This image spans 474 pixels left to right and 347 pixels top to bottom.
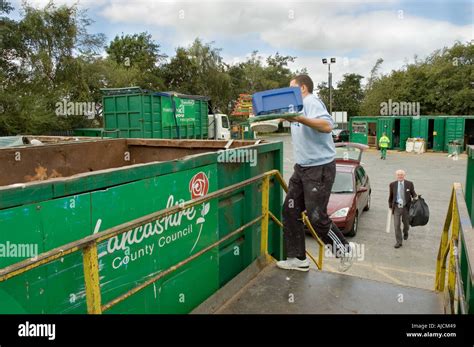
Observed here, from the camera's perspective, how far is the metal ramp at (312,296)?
133 inches

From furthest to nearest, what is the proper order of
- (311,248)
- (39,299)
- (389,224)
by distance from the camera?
(389,224) → (311,248) → (39,299)

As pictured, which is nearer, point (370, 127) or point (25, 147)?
point (25, 147)

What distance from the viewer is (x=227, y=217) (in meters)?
3.75

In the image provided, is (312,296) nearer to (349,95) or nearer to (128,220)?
(128,220)

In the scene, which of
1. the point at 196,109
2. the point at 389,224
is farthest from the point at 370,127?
the point at 389,224

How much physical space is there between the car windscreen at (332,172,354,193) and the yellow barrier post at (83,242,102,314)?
839 cm

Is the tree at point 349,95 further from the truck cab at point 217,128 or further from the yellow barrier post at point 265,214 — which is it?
the yellow barrier post at point 265,214

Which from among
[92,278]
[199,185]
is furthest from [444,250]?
[92,278]

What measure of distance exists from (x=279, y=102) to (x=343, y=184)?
728 cm

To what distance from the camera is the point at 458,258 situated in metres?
3.22

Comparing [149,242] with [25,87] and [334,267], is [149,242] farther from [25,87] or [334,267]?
[25,87]

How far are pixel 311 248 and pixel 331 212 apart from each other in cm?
98

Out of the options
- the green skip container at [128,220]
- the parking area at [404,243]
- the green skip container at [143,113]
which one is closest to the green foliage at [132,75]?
the green skip container at [143,113]

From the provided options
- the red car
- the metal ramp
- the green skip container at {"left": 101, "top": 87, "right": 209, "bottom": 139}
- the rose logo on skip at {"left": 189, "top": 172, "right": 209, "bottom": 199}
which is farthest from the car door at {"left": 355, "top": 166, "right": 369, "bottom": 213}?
the green skip container at {"left": 101, "top": 87, "right": 209, "bottom": 139}
